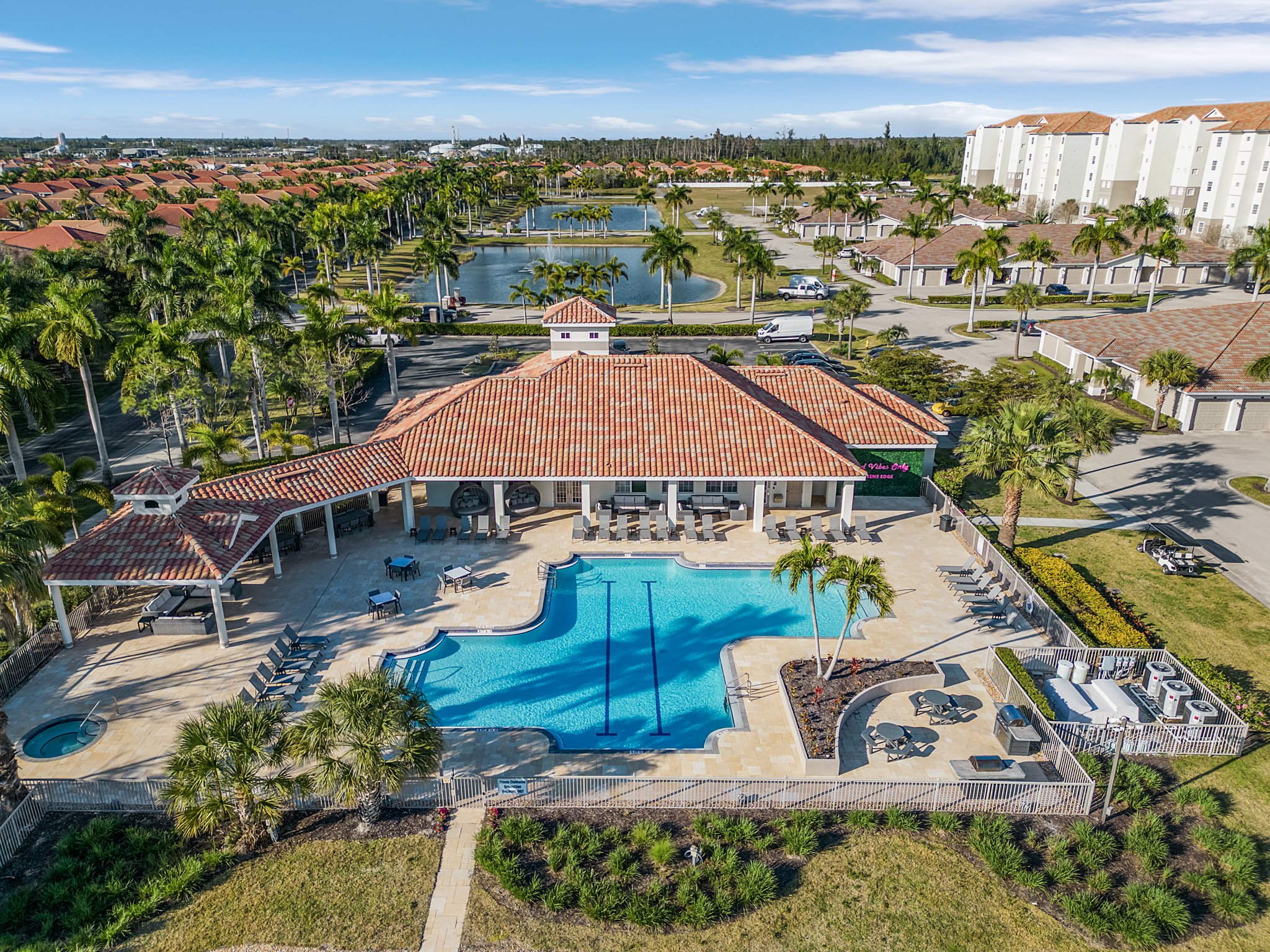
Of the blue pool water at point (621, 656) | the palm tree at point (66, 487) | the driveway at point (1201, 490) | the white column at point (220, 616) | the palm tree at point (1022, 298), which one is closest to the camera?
the blue pool water at point (621, 656)

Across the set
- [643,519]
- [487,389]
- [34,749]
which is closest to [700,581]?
[643,519]

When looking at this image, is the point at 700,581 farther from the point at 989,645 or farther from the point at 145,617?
the point at 145,617

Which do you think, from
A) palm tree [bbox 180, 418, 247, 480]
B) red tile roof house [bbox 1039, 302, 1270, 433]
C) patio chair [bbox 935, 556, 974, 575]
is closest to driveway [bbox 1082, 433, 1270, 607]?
red tile roof house [bbox 1039, 302, 1270, 433]

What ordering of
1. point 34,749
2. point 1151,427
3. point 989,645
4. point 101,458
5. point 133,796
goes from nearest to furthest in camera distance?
point 133,796 < point 34,749 < point 989,645 < point 101,458 < point 1151,427

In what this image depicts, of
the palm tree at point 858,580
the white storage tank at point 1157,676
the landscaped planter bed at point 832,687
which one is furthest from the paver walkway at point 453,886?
the white storage tank at point 1157,676

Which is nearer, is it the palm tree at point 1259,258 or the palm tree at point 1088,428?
the palm tree at point 1088,428

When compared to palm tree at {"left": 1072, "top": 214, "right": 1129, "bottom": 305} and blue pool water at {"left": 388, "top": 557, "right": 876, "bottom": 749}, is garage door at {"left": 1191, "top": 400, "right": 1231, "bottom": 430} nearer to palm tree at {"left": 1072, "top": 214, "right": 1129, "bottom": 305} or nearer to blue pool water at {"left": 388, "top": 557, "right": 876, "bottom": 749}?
blue pool water at {"left": 388, "top": 557, "right": 876, "bottom": 749}

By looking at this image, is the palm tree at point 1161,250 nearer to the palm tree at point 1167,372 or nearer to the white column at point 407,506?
the palm tree at point 1167,372
